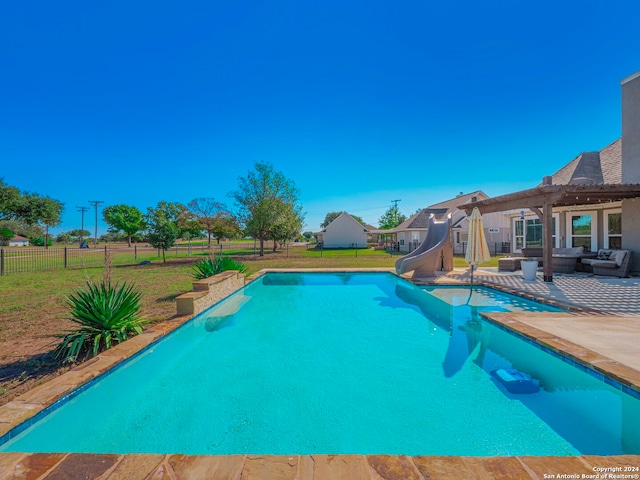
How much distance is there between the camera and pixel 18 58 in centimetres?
1563

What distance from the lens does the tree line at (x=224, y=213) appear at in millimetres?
20166

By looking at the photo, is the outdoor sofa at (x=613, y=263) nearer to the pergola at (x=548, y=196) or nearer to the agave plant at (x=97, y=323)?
the pergola at (x=548, y=196)

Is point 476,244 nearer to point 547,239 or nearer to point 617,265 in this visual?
point 547,239

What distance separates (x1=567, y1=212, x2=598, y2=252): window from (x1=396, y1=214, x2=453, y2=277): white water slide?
615cm

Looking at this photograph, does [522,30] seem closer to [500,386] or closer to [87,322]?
[500,386]

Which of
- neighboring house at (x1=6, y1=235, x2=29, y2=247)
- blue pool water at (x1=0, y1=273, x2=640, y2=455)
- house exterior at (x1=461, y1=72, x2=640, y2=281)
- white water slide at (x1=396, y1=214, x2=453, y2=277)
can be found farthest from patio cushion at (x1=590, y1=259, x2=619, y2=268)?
neighboring house at (x1=6, y1=235, x2=29, y2=247)

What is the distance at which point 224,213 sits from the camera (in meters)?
29.9

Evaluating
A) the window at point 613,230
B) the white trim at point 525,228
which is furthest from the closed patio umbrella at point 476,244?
the white trim at point 525,228

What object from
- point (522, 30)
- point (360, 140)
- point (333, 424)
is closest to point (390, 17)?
point (522, 30)

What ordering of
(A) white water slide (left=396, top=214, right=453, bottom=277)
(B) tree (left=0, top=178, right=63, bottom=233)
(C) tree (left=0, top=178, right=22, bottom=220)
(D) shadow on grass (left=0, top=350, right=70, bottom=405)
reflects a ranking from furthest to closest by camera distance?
(B) tree (left=0, top=178, right=63, bottom=233) → (C) tree (left=0, top=178, right=22, bottom=220) → (A) white water slide (left=396, top=214, right=453, bottom=277) → (D) shadow on grass (left=0, top=350, right=70, bottom=405)

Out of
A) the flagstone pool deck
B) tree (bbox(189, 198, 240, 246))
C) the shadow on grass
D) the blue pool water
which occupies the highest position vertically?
tree (bbox(189, 198, 240, 246))

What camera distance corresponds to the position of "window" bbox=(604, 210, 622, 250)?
38.2 feet

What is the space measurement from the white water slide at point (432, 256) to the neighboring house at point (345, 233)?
2599 centimetres

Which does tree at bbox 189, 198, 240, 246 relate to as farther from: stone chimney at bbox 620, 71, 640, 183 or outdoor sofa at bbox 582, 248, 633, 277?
stone chimney at bbox 620, 71, 640, 183
